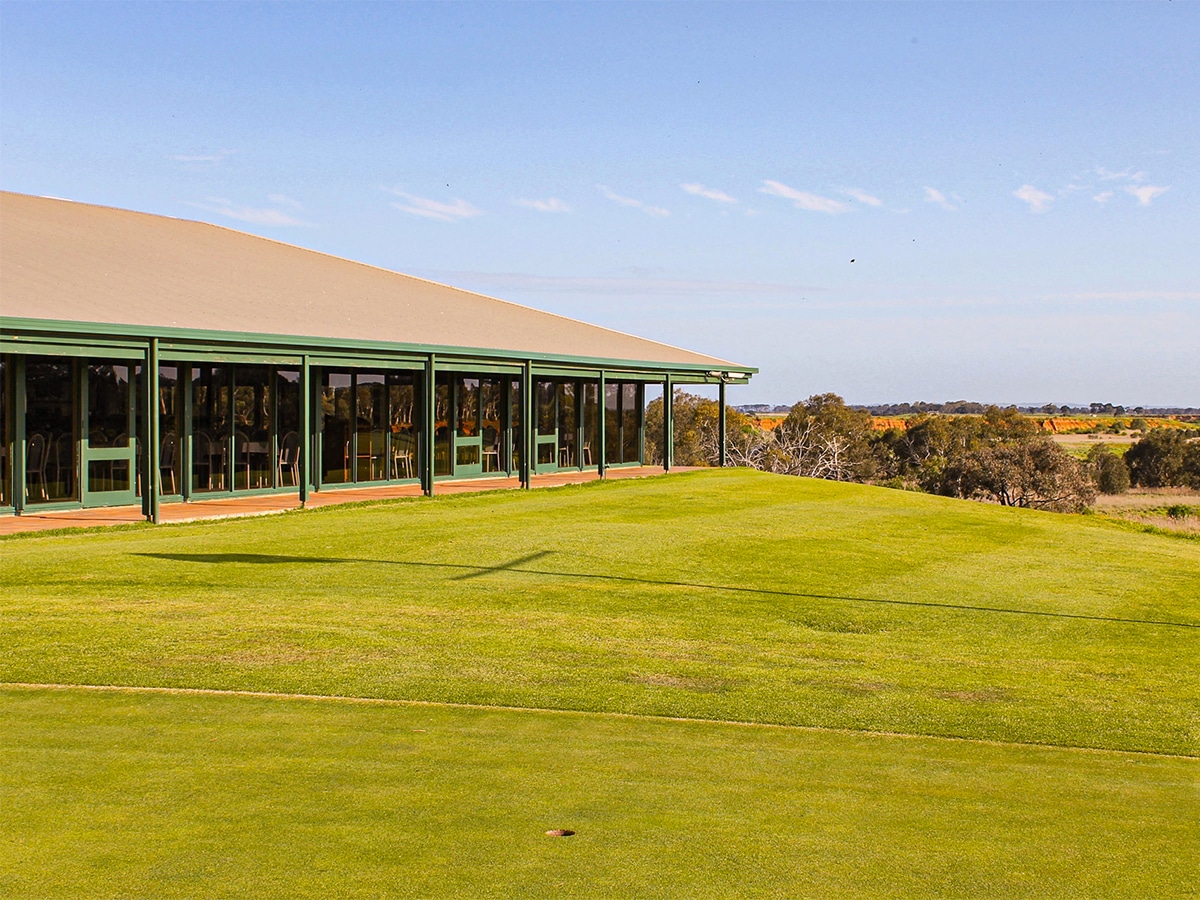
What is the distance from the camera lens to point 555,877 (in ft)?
13.5

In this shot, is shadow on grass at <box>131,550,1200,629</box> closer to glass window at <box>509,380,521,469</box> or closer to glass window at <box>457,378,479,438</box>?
glass window at <box>457,378,479,438</box>

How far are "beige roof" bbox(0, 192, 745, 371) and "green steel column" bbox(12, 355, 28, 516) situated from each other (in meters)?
1.01

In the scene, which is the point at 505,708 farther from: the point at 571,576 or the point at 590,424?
the point at 590,424

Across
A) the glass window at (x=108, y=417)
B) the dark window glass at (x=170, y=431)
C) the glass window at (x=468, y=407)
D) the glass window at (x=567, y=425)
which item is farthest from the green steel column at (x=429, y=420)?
the glass window at (x=567, y=425)

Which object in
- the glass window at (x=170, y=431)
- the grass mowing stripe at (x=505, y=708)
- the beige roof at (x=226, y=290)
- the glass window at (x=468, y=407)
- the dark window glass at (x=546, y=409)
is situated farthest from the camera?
the dark window glass at (x=546, y=409)

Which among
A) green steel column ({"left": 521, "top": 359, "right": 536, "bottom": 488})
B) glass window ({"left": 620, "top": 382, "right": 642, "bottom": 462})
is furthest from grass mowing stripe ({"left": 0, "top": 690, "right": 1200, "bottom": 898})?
glass window ({"left": 620, "top": 382, "right": 642, "bottom": 462})

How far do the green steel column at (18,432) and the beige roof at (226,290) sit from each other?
3.31 ft

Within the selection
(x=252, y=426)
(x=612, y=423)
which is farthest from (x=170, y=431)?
(x=612, y=423)

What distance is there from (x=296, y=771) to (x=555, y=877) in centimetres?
172

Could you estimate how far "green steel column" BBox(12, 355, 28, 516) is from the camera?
52.8 feet

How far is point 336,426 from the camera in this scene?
71.6ft

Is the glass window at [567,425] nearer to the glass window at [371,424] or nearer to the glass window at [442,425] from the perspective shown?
the glass window at [442,425]

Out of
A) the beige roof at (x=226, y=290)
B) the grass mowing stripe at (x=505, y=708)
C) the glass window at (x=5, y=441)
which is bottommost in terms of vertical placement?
the grass mowing stripe at (x=505, y=708)

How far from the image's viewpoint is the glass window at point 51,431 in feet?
53.7
